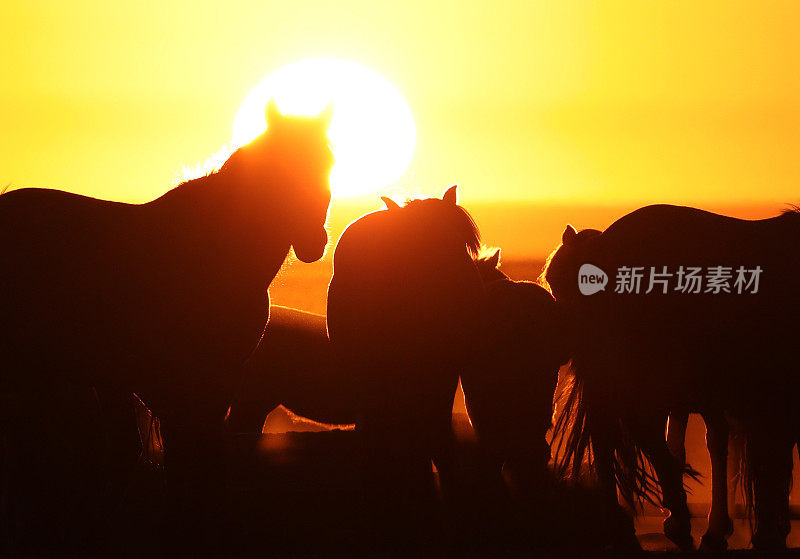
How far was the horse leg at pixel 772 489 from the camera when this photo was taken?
458 cm

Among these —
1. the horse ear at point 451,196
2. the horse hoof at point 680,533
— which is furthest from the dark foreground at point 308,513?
the horse ear at point 451,196

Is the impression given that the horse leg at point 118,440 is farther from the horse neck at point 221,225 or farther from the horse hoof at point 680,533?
the horse hoof at point 680,533

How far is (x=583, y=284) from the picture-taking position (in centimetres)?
485

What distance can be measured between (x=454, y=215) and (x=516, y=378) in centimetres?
95

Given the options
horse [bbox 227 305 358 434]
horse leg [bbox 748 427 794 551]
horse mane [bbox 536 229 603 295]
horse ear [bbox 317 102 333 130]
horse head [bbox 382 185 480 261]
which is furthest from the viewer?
horse [bbox 227 305 358 434]

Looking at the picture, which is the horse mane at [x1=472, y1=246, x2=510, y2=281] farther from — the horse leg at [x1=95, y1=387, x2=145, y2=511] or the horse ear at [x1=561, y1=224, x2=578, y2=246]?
the horse leg at [x1=95, y1=387, x2=145, y2=511]

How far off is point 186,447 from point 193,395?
0.24 metres

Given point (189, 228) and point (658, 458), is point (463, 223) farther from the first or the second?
point (658, 458)

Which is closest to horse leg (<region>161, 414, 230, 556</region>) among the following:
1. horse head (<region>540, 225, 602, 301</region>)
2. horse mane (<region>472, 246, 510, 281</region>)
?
horse mane (<region>472, 246, 510, 281</region>)

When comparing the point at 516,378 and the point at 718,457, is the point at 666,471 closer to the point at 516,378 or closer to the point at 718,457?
the point at 718,457

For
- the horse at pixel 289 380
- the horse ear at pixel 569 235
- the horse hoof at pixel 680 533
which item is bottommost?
the horse hoof at pixel 680 533

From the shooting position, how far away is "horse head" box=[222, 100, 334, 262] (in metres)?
3.97

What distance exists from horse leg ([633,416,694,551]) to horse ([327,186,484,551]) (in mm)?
1203

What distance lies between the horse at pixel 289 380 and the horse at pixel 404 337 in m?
2.17
